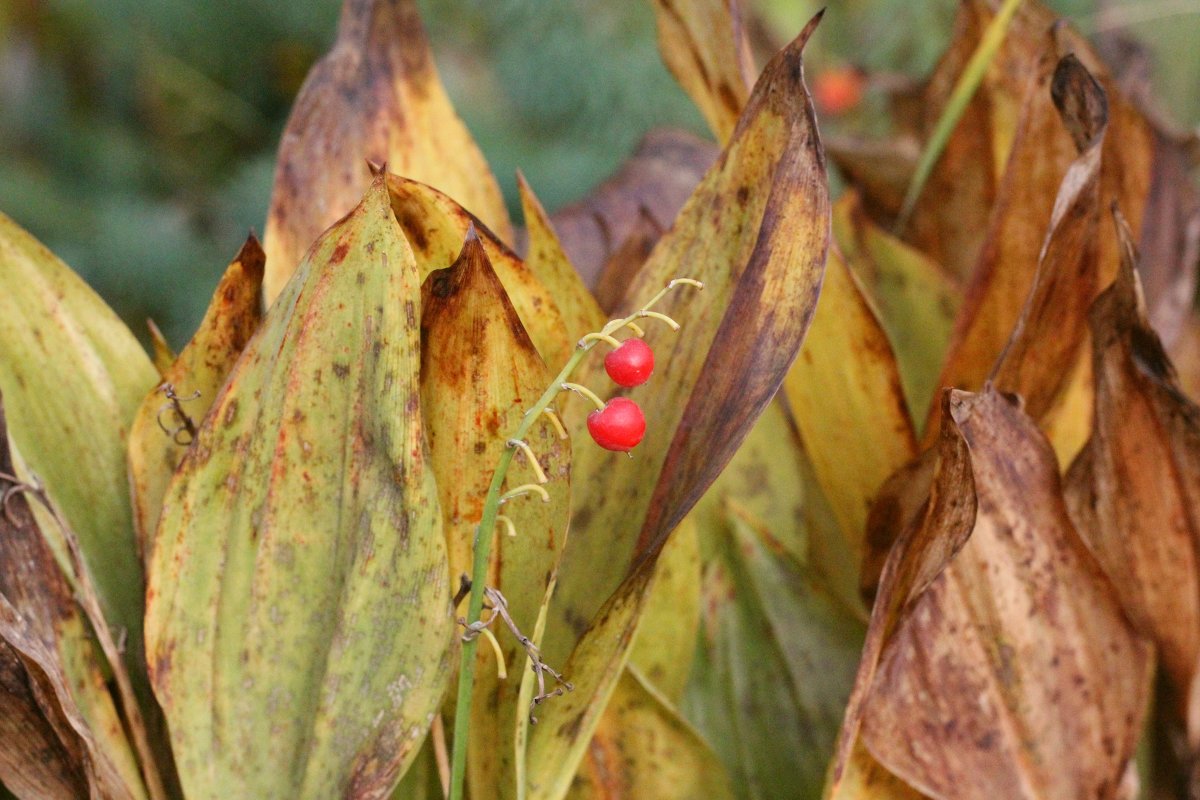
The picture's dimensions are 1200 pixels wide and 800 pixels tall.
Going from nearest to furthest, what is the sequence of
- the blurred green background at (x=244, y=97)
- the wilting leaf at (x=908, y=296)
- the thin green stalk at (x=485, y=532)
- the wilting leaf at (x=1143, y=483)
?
the thin green stalk at (x=485, y=532) < the wilting leaf at (x=1143, y=483) < the wilting leaf at (x=908, y=296) < the blurred green background at (x=244, y=97)

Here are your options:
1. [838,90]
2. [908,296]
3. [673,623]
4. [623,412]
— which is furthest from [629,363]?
[838,90]

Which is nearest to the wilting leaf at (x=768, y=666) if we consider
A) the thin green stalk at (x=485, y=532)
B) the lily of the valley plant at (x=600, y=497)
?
the lily of the valley plant at (x=600, y=497)

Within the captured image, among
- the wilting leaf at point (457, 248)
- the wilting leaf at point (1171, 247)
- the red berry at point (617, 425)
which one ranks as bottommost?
the red berry at point (617, 425)

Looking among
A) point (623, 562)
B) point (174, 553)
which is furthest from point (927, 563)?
point (174, 553)

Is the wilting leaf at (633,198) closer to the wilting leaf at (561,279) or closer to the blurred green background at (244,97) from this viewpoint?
the wilting leaf at (561,279)

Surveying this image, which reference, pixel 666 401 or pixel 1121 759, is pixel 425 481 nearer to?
pixel 666 401

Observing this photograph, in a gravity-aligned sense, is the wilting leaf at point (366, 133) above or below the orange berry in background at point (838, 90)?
below
